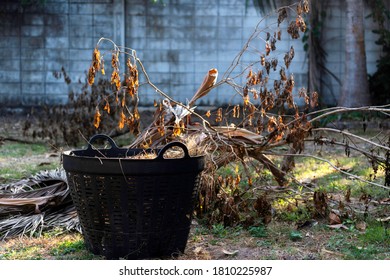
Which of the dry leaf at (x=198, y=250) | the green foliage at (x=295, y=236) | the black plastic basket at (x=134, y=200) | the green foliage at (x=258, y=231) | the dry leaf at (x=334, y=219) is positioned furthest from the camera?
the dry leaf at (x=334, y=219)

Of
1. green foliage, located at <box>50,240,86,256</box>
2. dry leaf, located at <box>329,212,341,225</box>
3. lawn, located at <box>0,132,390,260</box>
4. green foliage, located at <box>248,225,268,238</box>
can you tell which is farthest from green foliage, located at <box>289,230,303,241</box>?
green foliage, located at <box>50,240,86,256</box>

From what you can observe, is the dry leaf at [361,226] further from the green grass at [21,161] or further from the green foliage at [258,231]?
the green grass at [21,161]

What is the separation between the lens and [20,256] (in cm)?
478

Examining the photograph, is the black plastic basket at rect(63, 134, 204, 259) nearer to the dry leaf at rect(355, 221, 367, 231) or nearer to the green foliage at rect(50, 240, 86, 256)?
the green foliage at rect(50, 240, 86, 256)

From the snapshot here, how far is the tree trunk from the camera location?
12.4 metres

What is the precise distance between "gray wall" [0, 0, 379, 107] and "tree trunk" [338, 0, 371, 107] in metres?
1.02

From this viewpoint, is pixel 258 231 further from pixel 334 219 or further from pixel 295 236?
pixel 334 219

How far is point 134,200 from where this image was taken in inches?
175

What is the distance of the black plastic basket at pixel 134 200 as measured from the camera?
174 inches

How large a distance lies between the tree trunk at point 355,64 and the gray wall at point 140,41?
102cm

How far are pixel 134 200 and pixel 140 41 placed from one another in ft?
31.5

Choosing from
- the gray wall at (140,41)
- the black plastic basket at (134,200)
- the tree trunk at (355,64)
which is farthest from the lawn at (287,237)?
the gray wall at (140,41)

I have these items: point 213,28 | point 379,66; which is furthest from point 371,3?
point 213,28

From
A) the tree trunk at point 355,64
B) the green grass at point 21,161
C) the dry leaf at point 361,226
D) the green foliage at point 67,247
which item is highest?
the tree trunk at point 355,64
